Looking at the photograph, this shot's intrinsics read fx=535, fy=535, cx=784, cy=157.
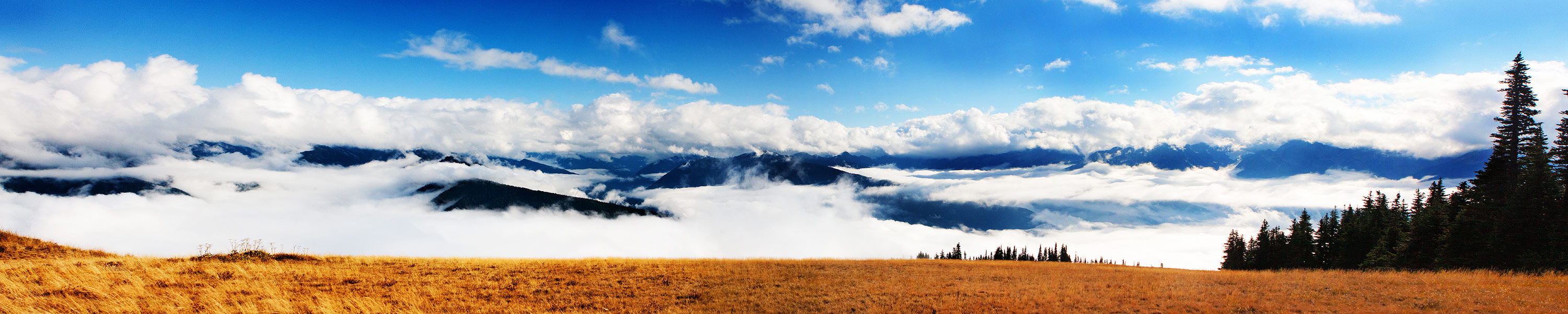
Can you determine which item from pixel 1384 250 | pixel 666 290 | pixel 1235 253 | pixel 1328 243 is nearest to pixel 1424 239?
pixel 1384 250

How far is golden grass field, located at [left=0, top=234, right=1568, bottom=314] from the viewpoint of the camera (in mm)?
14055

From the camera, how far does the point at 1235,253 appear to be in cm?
7944

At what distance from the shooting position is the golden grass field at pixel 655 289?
46.1 ft

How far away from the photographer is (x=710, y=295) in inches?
739

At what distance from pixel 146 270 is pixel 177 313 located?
8211mm

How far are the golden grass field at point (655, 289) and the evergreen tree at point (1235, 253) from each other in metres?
64.4

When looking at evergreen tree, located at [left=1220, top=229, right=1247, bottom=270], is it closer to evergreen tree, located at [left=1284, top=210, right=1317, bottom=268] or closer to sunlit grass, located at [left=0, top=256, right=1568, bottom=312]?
evergreen tree, located at [left=1284, top=210, right=1317, bottom=268]

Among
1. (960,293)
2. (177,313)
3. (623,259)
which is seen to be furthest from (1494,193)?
(177,313)

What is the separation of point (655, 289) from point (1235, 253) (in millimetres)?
94009

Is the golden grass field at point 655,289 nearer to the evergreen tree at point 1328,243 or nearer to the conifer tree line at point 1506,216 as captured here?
the conifer tree line at point 1506,216

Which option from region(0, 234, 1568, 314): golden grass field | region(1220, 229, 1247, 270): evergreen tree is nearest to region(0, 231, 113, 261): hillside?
region(0, 234, 1568, 314): golden grass field

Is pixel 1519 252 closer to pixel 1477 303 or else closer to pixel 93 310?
pixel 1477 303

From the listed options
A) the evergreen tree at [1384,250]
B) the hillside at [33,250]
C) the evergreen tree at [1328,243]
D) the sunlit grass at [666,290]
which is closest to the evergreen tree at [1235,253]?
the evergreen tree at [1328,243]

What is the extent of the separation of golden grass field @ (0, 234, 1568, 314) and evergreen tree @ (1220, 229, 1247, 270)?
6440 centimetres
